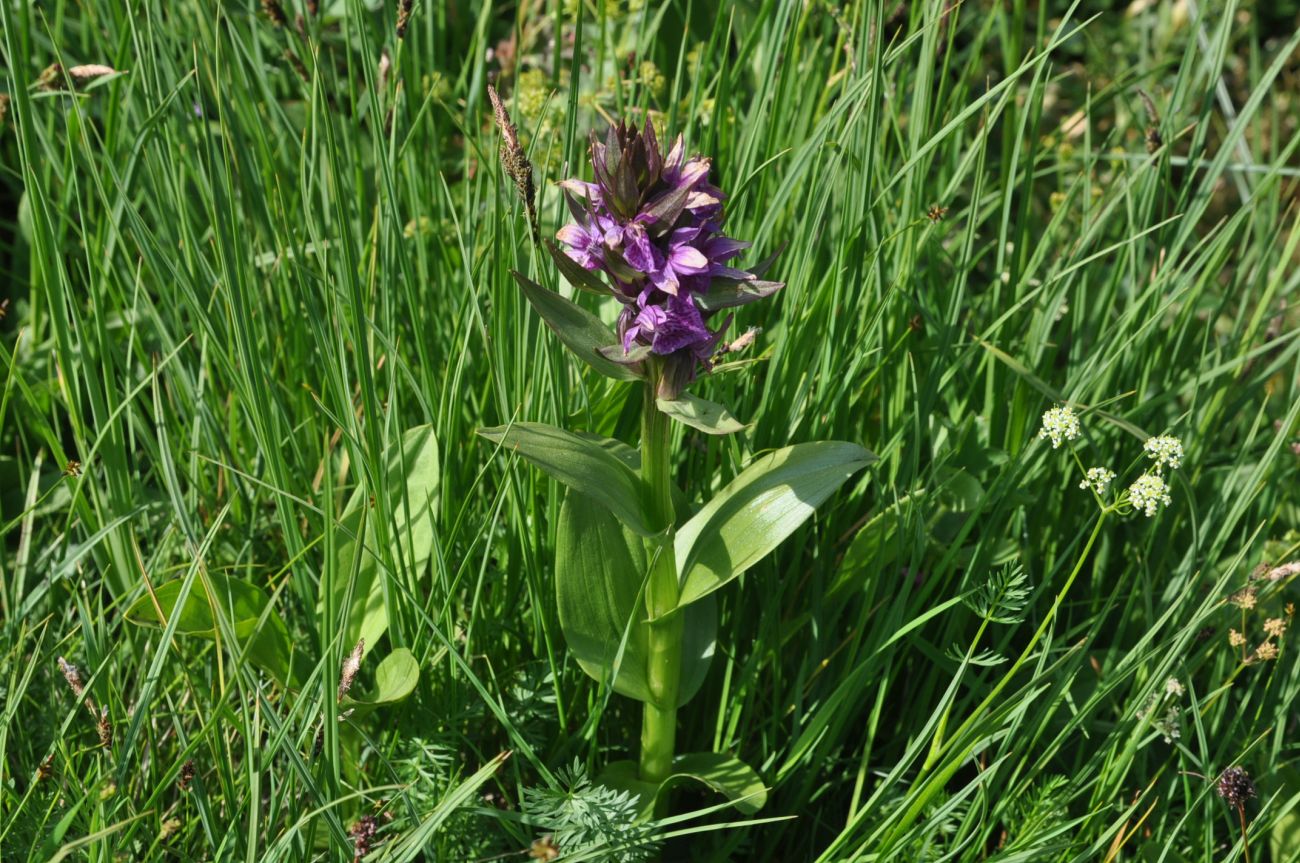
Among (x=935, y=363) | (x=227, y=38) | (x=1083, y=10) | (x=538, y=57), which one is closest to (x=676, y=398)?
(x=935, y=363)

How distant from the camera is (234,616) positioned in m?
1.42

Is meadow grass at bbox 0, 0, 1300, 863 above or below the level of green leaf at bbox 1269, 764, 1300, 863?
above

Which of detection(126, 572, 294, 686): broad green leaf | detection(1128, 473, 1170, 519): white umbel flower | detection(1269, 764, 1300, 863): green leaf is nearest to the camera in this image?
detection(1128, 473, 1170, 519): white umbel flower

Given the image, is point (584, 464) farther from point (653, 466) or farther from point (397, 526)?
point (397, 526)

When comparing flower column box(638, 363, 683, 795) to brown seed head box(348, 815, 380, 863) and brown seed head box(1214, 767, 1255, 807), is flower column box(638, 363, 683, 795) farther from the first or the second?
brown seed head box(1214, 767, 1255, 807)

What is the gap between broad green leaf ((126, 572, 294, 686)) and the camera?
4.60ft

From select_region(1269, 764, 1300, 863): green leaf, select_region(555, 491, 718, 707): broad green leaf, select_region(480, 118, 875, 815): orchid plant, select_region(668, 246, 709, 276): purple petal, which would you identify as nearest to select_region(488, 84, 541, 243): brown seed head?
select_region(480, 118, 875, 815): orchid plant

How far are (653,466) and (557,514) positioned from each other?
28cm

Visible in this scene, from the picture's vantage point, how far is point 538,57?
2.79 m

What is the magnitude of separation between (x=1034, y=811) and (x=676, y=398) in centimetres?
68

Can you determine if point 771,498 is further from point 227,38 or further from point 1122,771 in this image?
point 227,38

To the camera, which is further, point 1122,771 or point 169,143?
point 169,143

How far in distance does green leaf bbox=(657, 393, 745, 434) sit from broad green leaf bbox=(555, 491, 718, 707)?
202 millimetres

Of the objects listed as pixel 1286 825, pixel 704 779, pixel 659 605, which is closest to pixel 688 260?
pixel 659 605
